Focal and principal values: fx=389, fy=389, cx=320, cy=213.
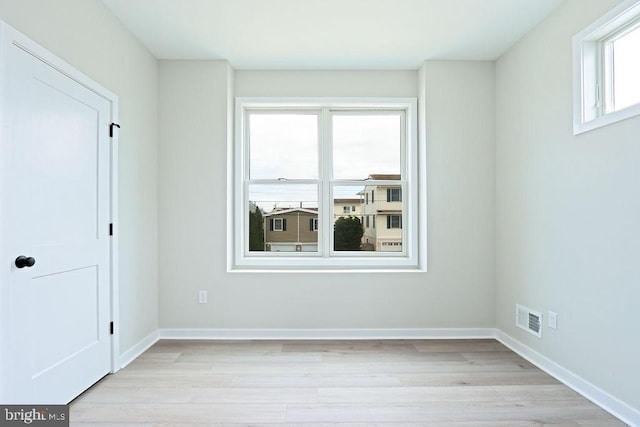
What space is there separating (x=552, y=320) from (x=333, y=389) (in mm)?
1724

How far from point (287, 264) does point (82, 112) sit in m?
2.22

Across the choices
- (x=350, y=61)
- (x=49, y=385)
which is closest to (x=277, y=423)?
(x=49, y=385)

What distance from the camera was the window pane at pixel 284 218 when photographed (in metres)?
4.10

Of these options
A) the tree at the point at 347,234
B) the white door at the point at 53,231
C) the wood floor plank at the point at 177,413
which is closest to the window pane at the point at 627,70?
the tree at the point at 347,234

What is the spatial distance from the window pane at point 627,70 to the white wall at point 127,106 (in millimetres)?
3440

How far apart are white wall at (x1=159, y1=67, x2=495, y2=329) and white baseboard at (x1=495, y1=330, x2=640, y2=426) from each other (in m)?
0.52

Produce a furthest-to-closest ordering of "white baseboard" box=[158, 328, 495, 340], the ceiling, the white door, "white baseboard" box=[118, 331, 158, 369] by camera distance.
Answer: "white baseboard" box=[158, 328, 495, 340], "white baseboard" box=[118, 331, 158, 369], the ceiling, the white door

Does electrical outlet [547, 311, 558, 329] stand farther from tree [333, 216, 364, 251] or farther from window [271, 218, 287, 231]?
window [271, 218, 287, 231]

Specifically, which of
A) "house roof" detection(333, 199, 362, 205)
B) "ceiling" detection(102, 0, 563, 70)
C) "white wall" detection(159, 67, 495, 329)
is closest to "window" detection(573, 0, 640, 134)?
"ceiling" detection(102, 0, 563, 70)

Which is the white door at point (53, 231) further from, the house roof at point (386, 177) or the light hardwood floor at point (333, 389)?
the house roof at point (386, 177)

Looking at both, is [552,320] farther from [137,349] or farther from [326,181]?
[137,349]

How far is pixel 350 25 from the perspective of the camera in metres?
3.10

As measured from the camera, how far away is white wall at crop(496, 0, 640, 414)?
2.27m

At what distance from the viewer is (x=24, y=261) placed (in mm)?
2016
